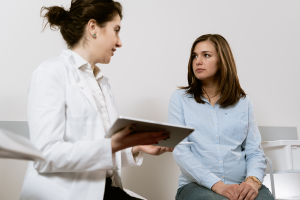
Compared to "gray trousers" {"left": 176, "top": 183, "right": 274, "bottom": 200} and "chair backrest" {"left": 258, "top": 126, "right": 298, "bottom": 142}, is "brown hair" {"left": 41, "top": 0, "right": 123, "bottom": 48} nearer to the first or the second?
"gray trousers" {"left": 176, "top": 183, "right": 274, "bottom": 200}

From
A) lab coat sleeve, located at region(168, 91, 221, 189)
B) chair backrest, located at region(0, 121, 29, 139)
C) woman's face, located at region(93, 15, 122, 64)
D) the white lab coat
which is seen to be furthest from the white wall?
the white lab coat

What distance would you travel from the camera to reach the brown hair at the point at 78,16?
114 centimetres

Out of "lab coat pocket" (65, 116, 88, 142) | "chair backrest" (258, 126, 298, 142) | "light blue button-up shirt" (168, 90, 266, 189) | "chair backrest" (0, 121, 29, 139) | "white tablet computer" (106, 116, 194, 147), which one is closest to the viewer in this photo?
"white tablet computer" (106, 116, 194, 147)

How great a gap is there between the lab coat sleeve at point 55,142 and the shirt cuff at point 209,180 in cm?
59

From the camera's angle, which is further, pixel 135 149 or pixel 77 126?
pixel 135 149

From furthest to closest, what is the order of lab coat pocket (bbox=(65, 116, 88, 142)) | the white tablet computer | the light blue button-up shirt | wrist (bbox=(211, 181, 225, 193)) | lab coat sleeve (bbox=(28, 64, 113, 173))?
the light blue button-up shirt < wrist (bbox=(211, 181, 225, 193)) < lab coat pocket (bbox=(65, 116, 88, 142)) < lab coat sleeve (bbox=(28, 64, 113, 173)) < the white tablet computer

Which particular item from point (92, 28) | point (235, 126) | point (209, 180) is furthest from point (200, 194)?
point (92, 28)

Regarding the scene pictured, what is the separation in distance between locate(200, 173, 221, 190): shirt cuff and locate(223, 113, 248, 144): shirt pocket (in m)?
0.27

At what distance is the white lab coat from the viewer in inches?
32.9

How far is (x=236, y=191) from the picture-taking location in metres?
1.22

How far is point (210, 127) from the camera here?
4.85ft

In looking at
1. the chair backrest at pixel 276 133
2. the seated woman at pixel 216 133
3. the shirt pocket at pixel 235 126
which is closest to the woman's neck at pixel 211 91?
the seated woman at pixel 216 133

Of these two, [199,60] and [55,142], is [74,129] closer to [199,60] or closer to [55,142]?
[55,142]

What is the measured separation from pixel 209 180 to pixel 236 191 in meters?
0.13
